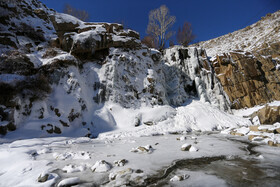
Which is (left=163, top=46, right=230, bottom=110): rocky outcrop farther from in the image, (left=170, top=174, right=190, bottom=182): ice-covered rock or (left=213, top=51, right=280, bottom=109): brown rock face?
(left=170, top=174, right=190, bottom=182): ice-covered rock

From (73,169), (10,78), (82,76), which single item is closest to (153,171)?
(73,169)

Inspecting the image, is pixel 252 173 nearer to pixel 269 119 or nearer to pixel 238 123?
pixel 269 119

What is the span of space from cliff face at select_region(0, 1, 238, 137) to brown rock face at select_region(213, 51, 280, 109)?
1172 mm

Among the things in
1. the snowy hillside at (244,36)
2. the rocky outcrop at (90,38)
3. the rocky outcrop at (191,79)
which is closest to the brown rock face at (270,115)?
the rocky outcrop at (191,79)

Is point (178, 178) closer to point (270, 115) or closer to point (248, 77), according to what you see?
point (270, 115)

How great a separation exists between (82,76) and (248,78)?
698 inches

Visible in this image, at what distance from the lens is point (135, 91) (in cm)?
1234

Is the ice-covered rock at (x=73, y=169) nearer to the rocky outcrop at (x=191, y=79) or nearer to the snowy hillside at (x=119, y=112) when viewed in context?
the snowy hillside at (x=119, y=112)

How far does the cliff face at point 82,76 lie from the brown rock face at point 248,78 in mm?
1172

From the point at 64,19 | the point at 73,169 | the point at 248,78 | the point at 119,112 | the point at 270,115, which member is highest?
the point at 64,19

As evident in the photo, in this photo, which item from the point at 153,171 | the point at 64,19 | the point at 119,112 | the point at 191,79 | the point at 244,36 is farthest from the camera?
the point at 244,36

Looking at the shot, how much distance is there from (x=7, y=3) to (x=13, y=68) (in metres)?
9.64

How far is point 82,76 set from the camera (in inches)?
456

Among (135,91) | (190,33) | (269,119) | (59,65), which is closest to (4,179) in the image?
(59,65)
